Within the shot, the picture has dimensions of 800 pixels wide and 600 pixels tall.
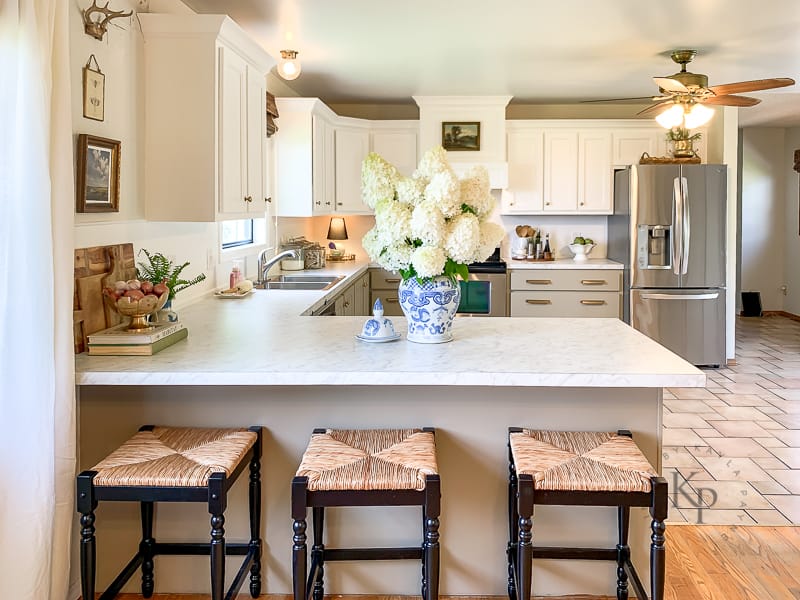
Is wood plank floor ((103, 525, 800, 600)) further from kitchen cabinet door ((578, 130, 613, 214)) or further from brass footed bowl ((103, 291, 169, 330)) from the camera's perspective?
kitchen cabinet door ((578, 130, 613, 214))

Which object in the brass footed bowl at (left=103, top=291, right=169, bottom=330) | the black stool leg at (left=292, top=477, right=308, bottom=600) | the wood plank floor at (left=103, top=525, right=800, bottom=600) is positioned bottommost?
the wood plank floor at (left=103, top=525, right=800, bottom=600)

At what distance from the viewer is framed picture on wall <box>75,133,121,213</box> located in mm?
2506

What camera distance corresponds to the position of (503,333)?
2729mm

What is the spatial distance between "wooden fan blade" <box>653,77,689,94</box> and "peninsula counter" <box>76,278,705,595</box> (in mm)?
2347

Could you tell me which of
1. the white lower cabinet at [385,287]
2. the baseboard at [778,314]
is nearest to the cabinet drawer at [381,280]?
the white lower cabinet at [385,287]

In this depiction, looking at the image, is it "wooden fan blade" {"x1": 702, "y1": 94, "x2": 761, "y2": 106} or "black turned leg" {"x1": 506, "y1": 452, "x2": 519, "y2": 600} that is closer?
"black turned leg" {"x1": 506, "y1": 452, "x2": 519, "y2": 600}

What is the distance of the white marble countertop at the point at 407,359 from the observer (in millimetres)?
2090

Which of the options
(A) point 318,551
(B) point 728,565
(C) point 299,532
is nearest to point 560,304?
(B) point 728,565

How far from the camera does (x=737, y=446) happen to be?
4.23 m

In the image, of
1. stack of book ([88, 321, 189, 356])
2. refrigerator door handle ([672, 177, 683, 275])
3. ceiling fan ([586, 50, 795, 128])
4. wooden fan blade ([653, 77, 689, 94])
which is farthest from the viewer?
refrigerator door handle ([672, 177, 683, 275])

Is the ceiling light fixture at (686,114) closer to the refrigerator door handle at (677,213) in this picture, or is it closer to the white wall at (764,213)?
the refrigerator door handle at (677,213)

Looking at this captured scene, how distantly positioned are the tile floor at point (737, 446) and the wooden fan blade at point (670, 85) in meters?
2.07

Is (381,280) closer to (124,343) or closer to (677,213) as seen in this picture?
(677,213)

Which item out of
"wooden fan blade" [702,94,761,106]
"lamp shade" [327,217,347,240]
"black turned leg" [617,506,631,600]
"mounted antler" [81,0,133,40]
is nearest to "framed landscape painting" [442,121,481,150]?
"lamp shade" [327,217,347,240]
